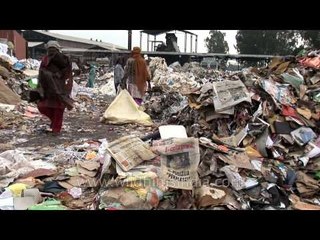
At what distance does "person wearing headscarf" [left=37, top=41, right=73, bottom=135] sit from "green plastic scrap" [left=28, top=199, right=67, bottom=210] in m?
2.85

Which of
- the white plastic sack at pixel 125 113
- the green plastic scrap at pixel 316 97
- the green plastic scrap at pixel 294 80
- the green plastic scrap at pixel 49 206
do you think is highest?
the green plastic scrap at pixel 294 80

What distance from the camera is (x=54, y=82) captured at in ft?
20.0

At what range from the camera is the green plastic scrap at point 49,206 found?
3282mm

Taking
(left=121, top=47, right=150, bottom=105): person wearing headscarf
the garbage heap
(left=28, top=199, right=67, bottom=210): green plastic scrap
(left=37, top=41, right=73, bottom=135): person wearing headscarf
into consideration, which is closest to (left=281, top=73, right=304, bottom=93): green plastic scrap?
the garbage heap

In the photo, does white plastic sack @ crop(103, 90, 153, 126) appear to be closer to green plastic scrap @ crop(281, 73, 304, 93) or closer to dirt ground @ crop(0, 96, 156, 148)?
dirt ground @ crop(0, 96, 156, 148)

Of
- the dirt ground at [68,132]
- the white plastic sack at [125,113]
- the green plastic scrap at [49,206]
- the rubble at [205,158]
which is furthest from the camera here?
the white plastic sack at [125,113]

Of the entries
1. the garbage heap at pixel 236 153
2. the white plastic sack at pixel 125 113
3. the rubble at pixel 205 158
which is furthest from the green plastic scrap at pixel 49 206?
the white plastic sack at pixel 125 113

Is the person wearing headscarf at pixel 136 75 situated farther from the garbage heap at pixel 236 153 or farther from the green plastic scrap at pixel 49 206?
the green plastic scrap at pixel 49 206

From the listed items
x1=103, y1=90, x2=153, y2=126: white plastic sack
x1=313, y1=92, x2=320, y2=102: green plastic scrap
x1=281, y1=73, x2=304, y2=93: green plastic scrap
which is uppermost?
x1=281, y1=73, x2=304, y2=93: green plastic scrap

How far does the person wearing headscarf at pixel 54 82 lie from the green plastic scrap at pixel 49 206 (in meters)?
2.85

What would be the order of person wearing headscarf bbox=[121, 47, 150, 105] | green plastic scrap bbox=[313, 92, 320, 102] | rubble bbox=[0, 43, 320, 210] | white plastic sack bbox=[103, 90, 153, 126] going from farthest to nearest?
person wearing headscarf bbox=[121, 47, 150, 105]
white plastic sack bbox=[103, 90, 153, 126]
green plastic scrap bbox=[313, 92, 320, 102]
rubble bbox=[0, 43, 320, 210]

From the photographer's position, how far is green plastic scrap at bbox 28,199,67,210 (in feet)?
10.8

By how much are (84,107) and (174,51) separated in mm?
18881
